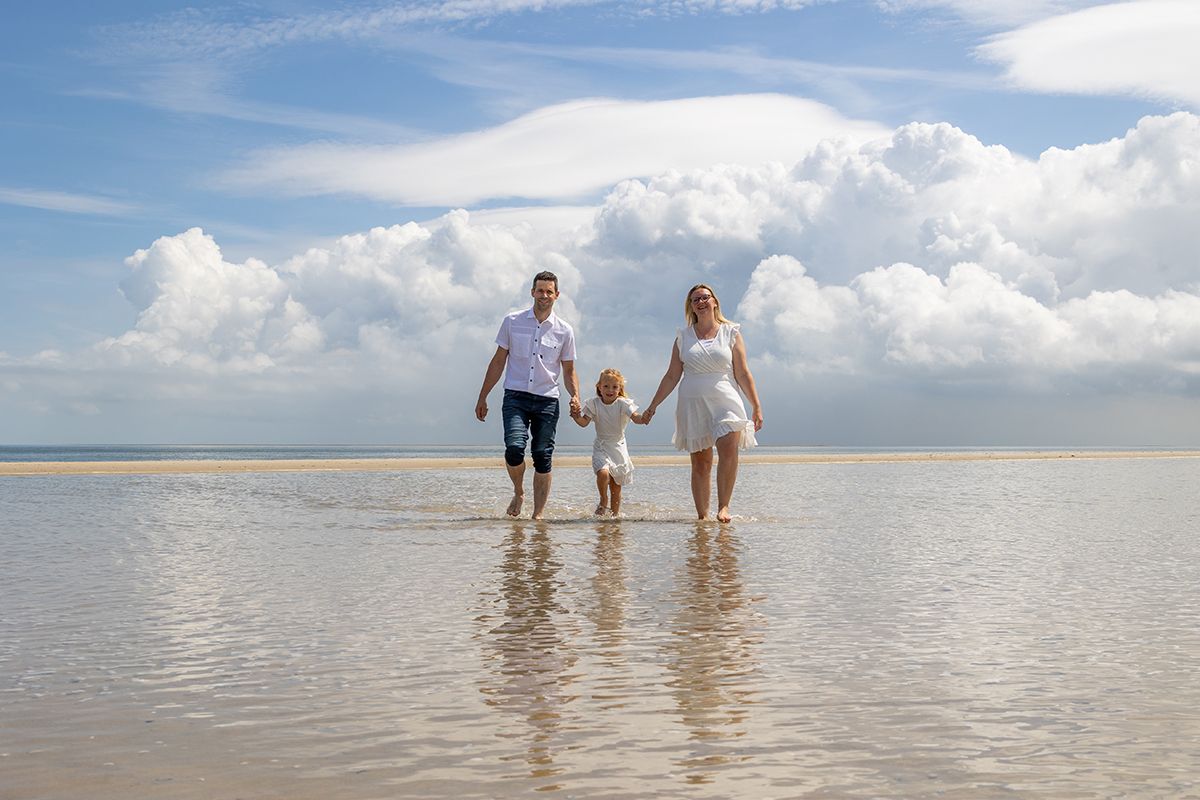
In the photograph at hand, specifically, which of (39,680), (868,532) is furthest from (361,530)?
(39,680)

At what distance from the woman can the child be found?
894 mm

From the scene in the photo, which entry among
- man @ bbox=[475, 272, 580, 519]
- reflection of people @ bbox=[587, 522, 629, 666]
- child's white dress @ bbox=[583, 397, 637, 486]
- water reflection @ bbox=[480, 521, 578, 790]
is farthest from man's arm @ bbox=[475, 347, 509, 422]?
water reflection @ bbox=[480, 521, 578, 790]

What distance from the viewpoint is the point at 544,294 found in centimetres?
1125

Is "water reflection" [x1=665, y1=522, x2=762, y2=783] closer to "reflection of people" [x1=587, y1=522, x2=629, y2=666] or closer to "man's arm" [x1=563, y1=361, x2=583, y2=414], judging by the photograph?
"reflection of people" [x1=587, y1=522, x2=629, y2=666]

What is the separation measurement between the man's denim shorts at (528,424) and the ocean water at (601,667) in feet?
6.83

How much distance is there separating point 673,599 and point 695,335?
18.4ft

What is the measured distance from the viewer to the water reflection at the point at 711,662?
3.07 m

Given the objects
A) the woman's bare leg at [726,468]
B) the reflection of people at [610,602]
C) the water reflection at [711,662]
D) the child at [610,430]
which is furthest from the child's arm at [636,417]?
the water reflection at [711,662]

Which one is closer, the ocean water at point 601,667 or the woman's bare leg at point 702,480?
the ocean water at point 601,667

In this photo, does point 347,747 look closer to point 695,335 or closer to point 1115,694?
point 1115,694

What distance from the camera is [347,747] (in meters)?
3.11

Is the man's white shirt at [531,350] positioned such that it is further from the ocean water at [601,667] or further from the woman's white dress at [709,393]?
the ocean water at [601,667]

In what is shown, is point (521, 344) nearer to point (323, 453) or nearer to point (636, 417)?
point (636, 417)

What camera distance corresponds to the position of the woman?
431 inches
